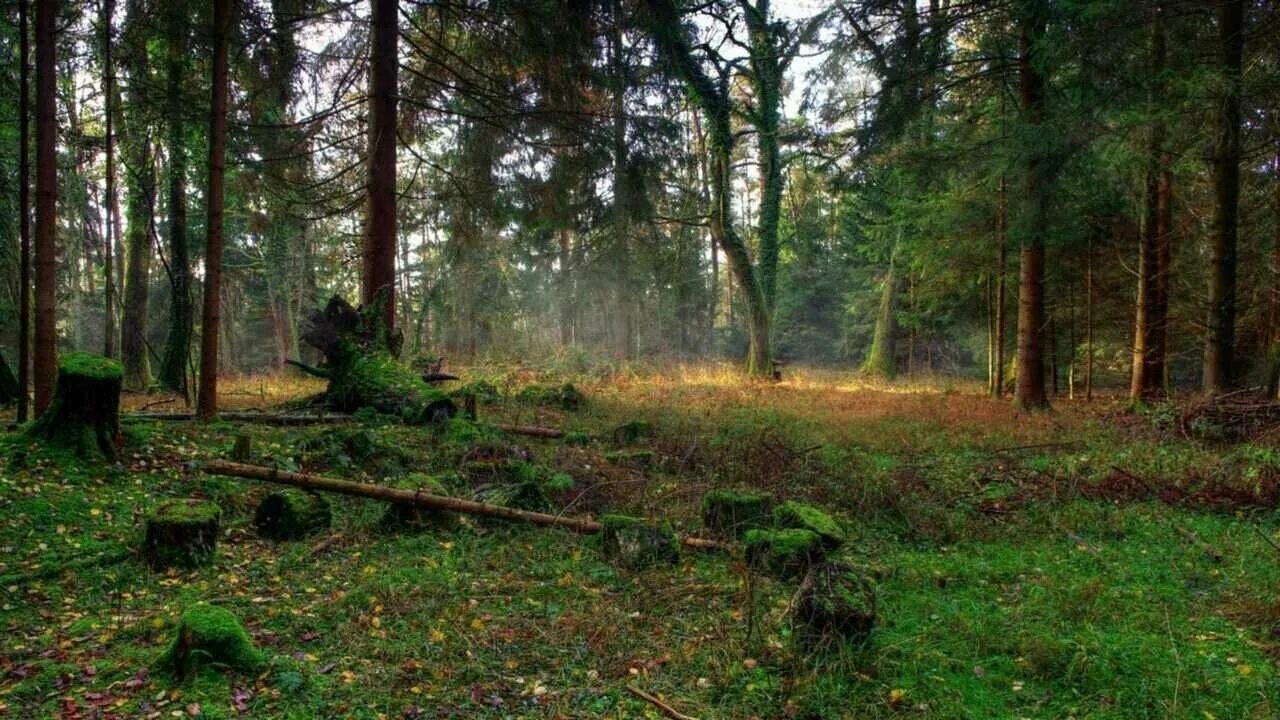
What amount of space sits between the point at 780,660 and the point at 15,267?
580 inches

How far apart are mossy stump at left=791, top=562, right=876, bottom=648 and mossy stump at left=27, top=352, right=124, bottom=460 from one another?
5.88 meters

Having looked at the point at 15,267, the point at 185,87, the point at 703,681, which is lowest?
the point at 703,681

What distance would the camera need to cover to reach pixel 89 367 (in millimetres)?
5711

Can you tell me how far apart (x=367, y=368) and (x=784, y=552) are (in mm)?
7701

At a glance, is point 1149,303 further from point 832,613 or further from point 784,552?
point 832,613

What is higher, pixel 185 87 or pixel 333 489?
pixel 185 87

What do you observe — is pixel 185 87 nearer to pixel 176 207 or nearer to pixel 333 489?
pixel 176 207

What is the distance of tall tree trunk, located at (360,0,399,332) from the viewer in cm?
1043

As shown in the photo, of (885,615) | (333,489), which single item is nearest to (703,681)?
(885,615)

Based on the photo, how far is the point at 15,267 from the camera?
458 inches

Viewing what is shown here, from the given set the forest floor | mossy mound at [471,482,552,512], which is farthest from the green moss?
mossy mound at [471,482,552,512]

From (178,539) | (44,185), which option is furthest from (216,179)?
(178,539)

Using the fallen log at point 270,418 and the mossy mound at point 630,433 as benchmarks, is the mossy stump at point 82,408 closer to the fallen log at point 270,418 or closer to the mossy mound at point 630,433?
the fallen log at point 270,418

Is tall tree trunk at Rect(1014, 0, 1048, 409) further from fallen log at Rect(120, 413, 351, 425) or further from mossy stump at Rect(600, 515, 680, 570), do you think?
fallen log at Rect(120, 413, 351, 425)
